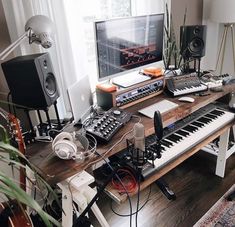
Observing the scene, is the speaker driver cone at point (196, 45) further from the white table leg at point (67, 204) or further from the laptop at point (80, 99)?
the white table leg at point (67, 204)

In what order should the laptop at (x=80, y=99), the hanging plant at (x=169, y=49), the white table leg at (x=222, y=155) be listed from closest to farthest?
the laptop at (x=80, y=99) → the white table leg at (x=222, y=155) → the hanging plant at (x=169, y=49)

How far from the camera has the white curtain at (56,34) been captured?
1349 mm

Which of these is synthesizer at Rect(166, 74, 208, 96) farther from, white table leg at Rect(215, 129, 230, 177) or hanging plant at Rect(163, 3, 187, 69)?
white table leg at Rect(215, 129, 230, 177)

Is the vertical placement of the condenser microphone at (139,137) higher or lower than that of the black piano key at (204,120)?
higher

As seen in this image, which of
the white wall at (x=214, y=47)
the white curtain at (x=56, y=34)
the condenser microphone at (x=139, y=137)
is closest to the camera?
the condenser microphone at (x=139, y=137)

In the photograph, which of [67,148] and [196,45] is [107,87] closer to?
[67,148]

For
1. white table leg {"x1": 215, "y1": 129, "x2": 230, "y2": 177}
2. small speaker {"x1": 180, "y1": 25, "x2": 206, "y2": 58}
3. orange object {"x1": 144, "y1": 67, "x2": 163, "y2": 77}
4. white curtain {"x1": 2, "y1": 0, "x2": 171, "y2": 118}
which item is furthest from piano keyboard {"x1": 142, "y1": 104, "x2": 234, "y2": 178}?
white curtain {"x1": 2, "y1": 0, "x2": 171, "y2": 118}

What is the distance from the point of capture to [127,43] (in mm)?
1559

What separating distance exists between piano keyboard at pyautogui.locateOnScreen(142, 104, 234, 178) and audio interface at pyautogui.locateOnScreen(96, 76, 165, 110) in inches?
10.2

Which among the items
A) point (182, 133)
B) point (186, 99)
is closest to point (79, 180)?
point (182, 133)

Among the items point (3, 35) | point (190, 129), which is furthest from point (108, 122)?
point (3, 35)

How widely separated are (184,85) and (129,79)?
40cm

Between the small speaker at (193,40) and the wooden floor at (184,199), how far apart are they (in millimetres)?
955

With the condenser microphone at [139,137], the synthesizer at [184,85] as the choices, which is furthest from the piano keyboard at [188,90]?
the condenser microphone at [139,137]
